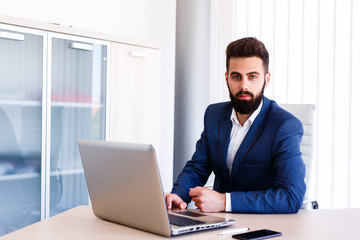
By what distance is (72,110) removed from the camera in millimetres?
3031

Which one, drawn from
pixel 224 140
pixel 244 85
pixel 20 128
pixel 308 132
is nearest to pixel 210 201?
pixel 224 140

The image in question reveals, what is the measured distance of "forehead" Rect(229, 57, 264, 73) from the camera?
6.91 ft

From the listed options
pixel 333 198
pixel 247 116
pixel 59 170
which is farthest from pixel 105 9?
pixel 333 198

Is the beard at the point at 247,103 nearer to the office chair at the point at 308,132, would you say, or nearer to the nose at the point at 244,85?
the nose at the point at 244,85

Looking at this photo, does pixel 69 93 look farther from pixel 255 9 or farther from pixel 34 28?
pixel 255 9

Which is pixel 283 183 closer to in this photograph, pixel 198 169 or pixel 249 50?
pixel 198 169

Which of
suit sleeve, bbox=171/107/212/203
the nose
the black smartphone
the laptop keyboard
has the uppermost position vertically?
the nose

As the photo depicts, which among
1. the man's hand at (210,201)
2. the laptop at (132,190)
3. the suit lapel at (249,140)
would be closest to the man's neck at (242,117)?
the suit lapel at (249,140)

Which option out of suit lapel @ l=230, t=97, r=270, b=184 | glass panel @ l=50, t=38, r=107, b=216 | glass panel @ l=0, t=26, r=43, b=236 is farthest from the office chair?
glass panel @ l=0, t=26, r=43, b=236

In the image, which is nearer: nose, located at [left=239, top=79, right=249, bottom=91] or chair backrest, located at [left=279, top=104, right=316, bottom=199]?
nose, located at [left=239, top=79, right=249, bottom=91]

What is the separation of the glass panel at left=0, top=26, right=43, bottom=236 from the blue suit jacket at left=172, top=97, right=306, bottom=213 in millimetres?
1139

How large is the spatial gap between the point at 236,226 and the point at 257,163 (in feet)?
1.90

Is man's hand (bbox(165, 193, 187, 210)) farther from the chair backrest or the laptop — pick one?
the chair backrest

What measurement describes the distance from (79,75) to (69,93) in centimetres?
16
